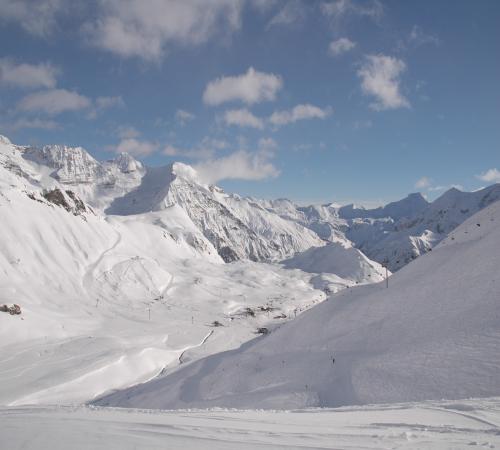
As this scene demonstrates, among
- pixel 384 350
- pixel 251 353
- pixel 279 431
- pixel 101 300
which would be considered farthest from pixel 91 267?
pixel 279 431

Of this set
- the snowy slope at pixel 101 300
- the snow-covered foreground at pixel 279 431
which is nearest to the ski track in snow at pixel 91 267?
the snowy slope at pixel 101 300

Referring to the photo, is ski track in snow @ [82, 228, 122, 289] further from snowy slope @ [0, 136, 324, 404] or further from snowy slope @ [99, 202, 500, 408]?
snowy slope @ [99, 202, 500, 408]

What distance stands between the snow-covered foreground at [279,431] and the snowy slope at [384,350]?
4.14 metres

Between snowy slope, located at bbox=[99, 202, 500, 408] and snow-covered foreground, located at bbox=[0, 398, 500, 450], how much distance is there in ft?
13.6

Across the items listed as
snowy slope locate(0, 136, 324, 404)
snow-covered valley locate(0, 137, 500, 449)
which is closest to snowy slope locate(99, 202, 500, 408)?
snow-covered valley locate(0, 137, 500, 449)

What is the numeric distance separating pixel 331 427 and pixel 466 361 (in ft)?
26.8

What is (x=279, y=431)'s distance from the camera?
8109mm

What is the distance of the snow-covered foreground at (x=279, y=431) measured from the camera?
703 cm

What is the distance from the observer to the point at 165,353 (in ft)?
136

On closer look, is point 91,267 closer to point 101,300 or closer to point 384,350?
point 101,300

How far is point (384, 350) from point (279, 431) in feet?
37.5

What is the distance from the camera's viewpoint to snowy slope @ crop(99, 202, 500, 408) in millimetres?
14281

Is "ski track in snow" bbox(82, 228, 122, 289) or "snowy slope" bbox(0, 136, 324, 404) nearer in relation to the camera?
"snowy slope" bbox(0, 136, 324, 404)

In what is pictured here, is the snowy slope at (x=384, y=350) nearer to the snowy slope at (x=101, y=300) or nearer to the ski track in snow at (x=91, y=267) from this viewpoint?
the snowy slope at (x=101, y=300)
